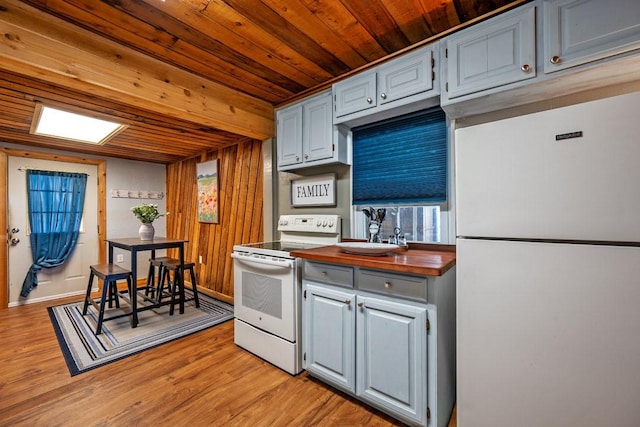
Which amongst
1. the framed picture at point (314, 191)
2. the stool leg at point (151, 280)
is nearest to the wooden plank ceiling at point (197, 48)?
the framed picture at point (314, 191)

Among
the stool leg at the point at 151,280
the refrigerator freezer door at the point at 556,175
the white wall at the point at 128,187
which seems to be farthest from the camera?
the white wall at the point at 128,187

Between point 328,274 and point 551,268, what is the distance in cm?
109

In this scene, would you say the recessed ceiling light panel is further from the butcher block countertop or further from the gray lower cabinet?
the gray lower cabinet

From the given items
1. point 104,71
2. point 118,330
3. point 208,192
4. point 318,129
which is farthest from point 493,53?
point 118,330

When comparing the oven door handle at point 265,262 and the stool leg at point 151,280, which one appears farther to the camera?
the stool leg at point 151,280

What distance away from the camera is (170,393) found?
1802 mm

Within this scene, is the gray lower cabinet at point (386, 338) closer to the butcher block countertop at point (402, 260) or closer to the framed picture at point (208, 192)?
the butcher block countertop at point (402, 260)

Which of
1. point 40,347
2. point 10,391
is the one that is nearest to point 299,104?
point 10,391

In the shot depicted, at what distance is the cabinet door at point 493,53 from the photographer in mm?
1363

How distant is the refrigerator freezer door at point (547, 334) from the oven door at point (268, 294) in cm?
107

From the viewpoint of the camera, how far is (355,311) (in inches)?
64.4

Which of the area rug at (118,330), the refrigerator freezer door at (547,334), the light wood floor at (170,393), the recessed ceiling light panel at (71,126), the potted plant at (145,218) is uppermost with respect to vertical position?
the recessed ceiling light panel at (71,126)

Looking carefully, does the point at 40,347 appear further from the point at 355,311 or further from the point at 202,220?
the point at 355,311

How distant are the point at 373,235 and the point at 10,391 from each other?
257 cm
